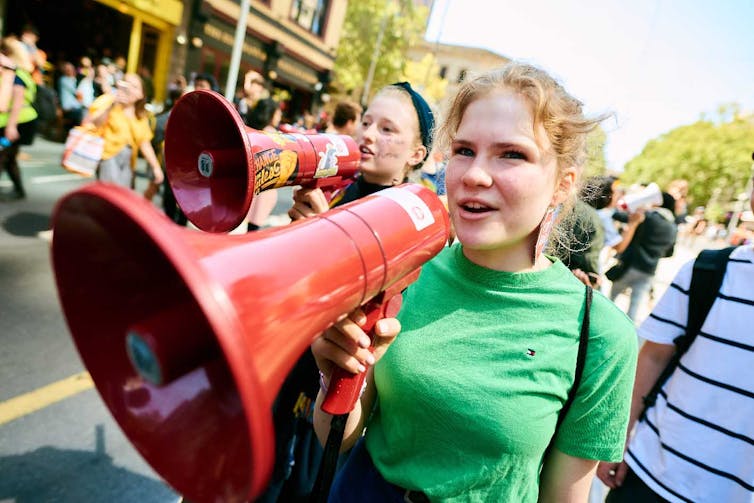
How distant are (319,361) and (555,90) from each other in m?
0.97

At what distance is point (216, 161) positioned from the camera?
162 centimetres

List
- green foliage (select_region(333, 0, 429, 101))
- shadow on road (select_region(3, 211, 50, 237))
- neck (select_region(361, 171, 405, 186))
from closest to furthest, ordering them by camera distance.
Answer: neck (select_region(361, 171, 405, 186))
shadow on road (select_region(3, 211, 50, 237))
green foliage (select_region(333, 0, 429, 101))

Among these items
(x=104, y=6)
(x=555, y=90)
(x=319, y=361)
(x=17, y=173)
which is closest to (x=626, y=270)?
(x=555, y=90)

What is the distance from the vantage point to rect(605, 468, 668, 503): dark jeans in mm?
1636

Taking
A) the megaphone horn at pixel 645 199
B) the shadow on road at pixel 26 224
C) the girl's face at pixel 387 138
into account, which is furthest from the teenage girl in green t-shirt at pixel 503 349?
the shadow on road at pixel 26 224

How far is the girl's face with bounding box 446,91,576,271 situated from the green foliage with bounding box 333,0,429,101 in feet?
89.7

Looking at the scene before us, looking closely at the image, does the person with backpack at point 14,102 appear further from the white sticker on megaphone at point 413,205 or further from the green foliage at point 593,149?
the green foliage at point 593,149

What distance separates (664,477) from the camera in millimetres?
1595

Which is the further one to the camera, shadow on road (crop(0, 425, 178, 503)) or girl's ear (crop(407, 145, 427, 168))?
girl's ear (crop(407, 145, 427, 168))

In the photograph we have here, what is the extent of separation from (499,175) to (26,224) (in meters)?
5.77

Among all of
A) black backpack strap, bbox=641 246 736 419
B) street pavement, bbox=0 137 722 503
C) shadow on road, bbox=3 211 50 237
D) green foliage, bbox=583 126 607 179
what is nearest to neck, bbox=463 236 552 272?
green foliage, bbox=583 126 607 179

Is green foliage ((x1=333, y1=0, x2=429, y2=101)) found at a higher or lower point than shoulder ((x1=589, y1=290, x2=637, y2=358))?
higher

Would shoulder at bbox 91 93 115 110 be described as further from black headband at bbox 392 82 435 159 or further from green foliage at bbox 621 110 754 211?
green foliage at bbox 621 110 754 211

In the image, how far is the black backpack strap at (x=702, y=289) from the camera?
159 centimetres
